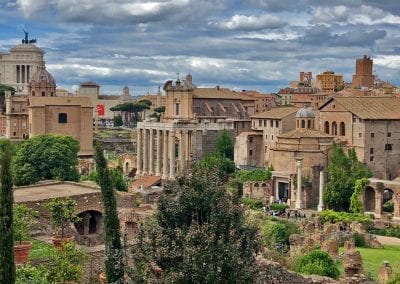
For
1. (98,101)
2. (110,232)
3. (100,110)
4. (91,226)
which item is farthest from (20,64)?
(110,232)

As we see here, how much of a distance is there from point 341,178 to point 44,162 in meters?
20.1

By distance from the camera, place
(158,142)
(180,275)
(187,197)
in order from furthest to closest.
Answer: (158,142)
(187,197)
(180,275)

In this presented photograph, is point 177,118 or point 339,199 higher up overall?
point 177,118

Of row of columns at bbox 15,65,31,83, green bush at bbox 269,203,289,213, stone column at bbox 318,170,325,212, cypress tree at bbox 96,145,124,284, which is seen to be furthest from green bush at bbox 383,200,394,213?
row of columns at bbox 15,65,31,83

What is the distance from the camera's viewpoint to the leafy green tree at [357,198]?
151ft

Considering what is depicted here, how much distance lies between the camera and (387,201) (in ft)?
159

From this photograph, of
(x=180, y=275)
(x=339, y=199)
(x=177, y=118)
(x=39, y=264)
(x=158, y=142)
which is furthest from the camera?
(x=177, y=118)

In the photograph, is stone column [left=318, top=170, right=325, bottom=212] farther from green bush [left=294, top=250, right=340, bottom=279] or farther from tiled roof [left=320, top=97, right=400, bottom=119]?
green bush [left=294, top=250, right=340, bottom=279]

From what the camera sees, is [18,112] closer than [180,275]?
No

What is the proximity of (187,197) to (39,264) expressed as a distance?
17.3 feet

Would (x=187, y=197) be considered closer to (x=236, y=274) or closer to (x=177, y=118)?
(x=236, y=274)

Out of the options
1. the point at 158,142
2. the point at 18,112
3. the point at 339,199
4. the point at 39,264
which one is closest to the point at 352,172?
the point at 339,199

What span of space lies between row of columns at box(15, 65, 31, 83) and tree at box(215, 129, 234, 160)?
6346 cm

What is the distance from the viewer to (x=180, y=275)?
41.4ft
